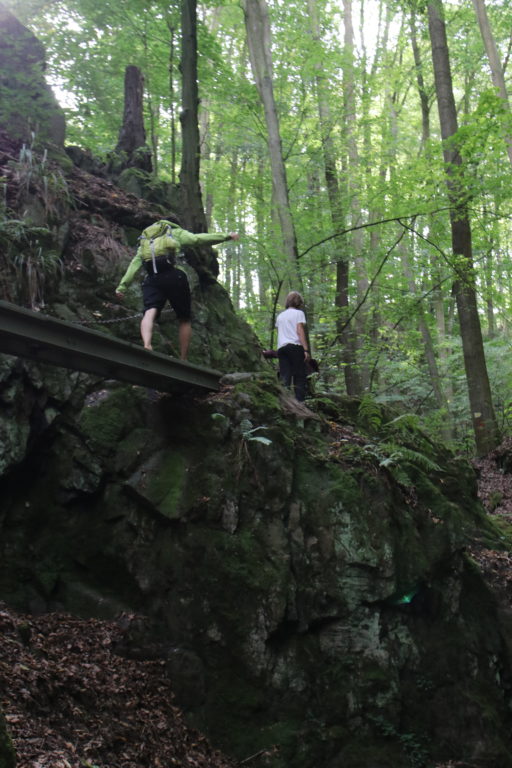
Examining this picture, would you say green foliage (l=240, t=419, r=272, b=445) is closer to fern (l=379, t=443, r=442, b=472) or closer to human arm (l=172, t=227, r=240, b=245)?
fern (l=379, t=443, r=442, b=472)

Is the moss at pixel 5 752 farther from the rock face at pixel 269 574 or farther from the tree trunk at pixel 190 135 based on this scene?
the tree trunk at pixel 190 135

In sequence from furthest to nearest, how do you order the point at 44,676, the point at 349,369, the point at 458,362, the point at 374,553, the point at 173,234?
1. the point at 458,362
2. the point at 349,369
3. the point at 173,234
4. the point at 374,553
5. the point at 44,676

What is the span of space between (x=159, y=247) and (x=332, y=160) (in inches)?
386

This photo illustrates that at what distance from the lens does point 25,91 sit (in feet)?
32.4

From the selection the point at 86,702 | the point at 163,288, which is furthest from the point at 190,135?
the point at 86,702

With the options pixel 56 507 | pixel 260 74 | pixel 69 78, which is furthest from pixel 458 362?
pixel 56 507

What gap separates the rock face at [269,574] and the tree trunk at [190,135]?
4.28 meters

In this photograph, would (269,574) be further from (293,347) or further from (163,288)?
(293,347)

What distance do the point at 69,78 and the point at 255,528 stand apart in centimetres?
1159

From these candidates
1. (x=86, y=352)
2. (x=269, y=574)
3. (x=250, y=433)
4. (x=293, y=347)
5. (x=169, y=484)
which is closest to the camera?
(x=86, y=352)

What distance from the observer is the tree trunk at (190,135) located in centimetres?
987

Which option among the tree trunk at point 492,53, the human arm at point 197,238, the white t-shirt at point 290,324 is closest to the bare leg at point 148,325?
the human arm at point 197,238

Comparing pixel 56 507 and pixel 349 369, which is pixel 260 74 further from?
pixel 56 507

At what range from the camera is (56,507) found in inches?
243
